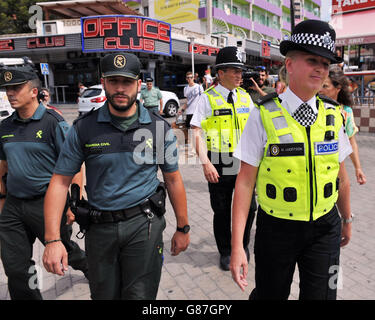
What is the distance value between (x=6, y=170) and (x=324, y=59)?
8.49 feet

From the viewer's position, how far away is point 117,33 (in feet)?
70.9

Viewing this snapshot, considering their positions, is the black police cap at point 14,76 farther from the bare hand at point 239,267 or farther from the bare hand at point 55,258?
the bare hand at point 239,267

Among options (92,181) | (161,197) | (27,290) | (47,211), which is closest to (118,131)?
(92,181)

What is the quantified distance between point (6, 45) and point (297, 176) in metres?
27.7

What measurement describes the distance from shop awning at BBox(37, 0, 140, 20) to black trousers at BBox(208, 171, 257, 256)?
84.2 feet

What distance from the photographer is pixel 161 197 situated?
226 centimetres

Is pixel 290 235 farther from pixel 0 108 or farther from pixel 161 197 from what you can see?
pixel 0 108

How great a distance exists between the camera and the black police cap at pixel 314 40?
1737 millimetres

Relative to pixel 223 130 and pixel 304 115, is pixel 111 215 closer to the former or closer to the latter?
pixel 304 115

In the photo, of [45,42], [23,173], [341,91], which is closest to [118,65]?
[23,173]

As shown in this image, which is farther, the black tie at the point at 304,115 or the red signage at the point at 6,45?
the red signage at the point at 6,45

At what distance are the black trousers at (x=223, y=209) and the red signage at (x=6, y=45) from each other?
84.8 ft

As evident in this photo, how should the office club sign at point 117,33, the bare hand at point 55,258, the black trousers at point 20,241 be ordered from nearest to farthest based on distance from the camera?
the bare hand at point 55,258, the black trousers at point 20,241, the office club sign at point 117,33

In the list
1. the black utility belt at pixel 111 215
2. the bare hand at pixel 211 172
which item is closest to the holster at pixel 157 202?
A: the black utility belt at pixel 111 215
